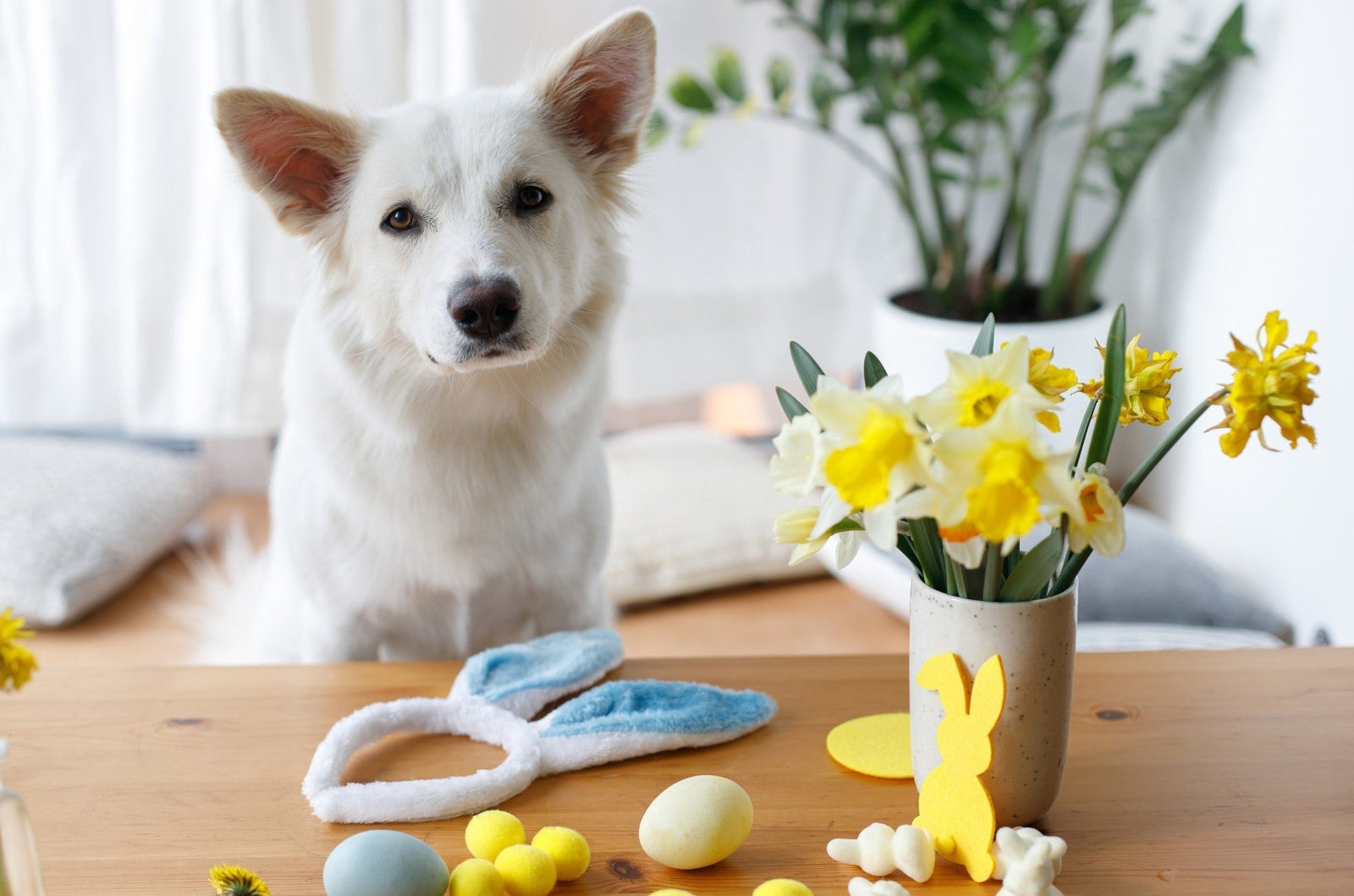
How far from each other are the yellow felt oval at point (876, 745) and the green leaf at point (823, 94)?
1574mm

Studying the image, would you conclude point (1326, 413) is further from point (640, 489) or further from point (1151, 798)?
point (640, 489)

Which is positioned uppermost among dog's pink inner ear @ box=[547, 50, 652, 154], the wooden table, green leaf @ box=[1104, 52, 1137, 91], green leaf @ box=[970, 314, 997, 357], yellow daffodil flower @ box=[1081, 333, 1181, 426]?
green leaf @ box=[1104, 52, 1137, 91]

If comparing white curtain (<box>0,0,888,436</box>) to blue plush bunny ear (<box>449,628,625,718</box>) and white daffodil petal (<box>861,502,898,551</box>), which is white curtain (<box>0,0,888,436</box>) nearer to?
blue plush bunny ear (<box>449,628,625,718</box>)

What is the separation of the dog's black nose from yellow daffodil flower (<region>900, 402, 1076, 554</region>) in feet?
1.96

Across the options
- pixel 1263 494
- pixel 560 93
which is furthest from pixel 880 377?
pixel 1263 494

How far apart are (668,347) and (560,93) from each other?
1.36 m

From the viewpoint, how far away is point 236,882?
70cm

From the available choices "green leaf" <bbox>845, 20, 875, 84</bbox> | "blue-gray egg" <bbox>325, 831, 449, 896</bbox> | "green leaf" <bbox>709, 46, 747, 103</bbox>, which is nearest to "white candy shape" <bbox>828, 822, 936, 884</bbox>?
"blue-gray egg" <bbox>325, 831, 449, 896</bbox>

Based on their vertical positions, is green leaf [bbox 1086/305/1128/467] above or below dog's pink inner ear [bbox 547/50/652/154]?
below

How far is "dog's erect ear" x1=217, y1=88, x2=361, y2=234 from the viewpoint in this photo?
119 centimetres

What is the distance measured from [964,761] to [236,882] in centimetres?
48

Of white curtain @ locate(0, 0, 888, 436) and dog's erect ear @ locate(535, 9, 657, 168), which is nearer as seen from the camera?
dog's erect ear @ locate(535, 9, 657, 168)

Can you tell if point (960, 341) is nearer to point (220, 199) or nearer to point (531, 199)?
point (531, 199)

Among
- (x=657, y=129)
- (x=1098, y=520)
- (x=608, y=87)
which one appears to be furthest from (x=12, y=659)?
(x=657, y=129)
